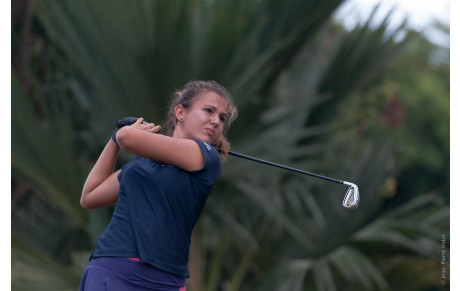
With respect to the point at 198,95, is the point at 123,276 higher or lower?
lower

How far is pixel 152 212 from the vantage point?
246cm

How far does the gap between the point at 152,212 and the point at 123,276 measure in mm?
217

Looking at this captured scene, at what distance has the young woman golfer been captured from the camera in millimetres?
2432

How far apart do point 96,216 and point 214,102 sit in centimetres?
220

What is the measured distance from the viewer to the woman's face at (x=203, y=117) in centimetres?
270

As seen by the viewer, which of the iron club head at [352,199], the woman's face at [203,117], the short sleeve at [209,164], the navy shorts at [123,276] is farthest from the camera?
the iron club head at [352,199]

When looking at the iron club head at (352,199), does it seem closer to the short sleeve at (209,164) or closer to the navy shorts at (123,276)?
the short sleeve at (209,164)

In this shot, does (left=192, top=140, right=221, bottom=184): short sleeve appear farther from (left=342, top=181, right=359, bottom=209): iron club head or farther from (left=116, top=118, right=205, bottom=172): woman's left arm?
(left=342, top=181, right=359, bottom=209): iron club head

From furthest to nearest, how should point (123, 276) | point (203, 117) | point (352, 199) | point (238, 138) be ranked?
1. point (238, 138)
2. point (352, 199)
3. point (203, 117)
4. point (123, 276)

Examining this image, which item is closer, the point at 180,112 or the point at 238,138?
the point at 180,112

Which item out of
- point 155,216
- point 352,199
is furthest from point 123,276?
point 352,199

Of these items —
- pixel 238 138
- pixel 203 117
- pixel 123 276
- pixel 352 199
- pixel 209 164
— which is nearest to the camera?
pixel 123 276

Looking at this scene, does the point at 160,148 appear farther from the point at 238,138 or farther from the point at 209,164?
the point at 238,138

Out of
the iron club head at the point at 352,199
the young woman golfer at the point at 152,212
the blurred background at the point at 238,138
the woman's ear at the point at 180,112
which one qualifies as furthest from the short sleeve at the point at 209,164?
the blurred background at the point at 238,138
